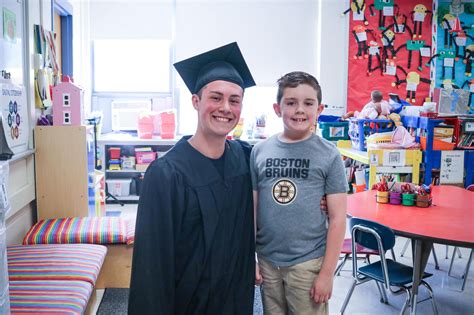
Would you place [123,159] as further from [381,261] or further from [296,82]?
[296,82]

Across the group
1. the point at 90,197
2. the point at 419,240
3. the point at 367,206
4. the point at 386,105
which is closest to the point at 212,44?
the point at 386,105

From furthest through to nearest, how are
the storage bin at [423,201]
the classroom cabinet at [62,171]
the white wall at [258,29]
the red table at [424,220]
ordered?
the white wall at [258,29], the classroom cabinet at [62,171], the storage bin at [423,201], the red table at [424,220]

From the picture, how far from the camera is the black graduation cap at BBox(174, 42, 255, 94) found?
149 cm

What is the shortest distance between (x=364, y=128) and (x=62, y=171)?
2.84m

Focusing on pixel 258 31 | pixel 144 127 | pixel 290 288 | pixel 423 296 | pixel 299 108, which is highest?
pixel 258 31

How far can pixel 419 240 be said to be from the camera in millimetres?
2363

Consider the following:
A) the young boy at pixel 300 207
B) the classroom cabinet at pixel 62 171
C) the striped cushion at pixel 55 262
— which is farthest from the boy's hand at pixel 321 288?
the classroom cabinet at pixel 62 171

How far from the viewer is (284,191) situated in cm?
163

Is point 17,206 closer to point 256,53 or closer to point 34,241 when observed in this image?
point 34,241

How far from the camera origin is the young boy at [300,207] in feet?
5.24

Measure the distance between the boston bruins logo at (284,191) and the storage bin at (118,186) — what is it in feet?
14.7

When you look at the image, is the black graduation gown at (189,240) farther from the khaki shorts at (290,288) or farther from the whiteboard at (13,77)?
the whiteboard at (13,77)

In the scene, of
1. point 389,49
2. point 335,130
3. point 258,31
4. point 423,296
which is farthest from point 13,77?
point 389,49

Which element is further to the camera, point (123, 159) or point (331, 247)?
point (123, 159)
